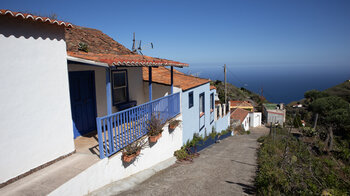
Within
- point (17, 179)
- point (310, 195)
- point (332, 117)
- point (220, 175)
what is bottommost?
point (332, 117)

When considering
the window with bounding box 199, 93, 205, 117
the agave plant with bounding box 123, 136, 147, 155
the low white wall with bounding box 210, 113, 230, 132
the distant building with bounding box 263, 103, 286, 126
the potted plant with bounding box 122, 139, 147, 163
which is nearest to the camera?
the potted plant with bounding box 122, 139, 147, 163

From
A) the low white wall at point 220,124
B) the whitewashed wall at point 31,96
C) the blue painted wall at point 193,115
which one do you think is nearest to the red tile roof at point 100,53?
the whitewashed wall at point 31,96

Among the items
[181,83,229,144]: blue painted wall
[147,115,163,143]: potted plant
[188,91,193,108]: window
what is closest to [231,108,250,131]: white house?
[181,83,229,144]: blue painted wall

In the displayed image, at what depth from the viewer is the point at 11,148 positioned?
13.3 ft

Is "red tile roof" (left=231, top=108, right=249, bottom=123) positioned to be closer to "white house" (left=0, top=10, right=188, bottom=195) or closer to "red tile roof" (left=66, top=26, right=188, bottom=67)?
"red tile roof" (left=66, top=26, right=188, bottom=67)

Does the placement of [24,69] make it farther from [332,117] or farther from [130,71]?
[332,117]

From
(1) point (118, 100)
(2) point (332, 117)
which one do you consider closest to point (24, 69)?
(1) point (118, 100)

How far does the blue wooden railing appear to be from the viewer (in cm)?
504

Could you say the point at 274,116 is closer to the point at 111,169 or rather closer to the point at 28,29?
the point at 111,169

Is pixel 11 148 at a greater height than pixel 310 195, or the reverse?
pixel 11 148

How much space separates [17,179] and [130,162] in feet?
8.07

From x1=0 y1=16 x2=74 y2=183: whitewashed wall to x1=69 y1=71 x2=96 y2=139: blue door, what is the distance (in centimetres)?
125

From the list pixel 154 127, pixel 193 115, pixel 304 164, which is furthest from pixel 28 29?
pixel 304 164

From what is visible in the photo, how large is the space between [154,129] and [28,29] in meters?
4.08
